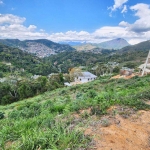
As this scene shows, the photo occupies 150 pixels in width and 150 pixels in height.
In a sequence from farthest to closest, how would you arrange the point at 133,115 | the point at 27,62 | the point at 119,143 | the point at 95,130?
the point at 27,62 → the point at 133,115 → the point at 95,130 → the point at 119,143

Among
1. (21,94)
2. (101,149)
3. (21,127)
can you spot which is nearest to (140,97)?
(101,149)

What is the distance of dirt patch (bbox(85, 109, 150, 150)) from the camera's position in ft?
10.6

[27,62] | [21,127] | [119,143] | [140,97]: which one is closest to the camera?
[119,143]

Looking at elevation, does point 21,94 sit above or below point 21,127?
below

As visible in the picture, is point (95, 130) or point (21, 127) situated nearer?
point (95, 130)

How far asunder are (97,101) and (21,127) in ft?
9.55

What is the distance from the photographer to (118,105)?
5.59 m

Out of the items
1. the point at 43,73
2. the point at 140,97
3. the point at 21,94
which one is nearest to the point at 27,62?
the point at 43,73

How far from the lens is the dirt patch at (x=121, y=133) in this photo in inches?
128

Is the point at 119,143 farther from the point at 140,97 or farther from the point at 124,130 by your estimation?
the point at 140,97

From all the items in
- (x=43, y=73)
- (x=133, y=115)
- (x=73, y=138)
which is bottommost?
(x=43, y=73)

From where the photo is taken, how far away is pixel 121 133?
3732 mm

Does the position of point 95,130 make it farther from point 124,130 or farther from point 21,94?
point 21,94

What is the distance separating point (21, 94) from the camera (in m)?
30.6
